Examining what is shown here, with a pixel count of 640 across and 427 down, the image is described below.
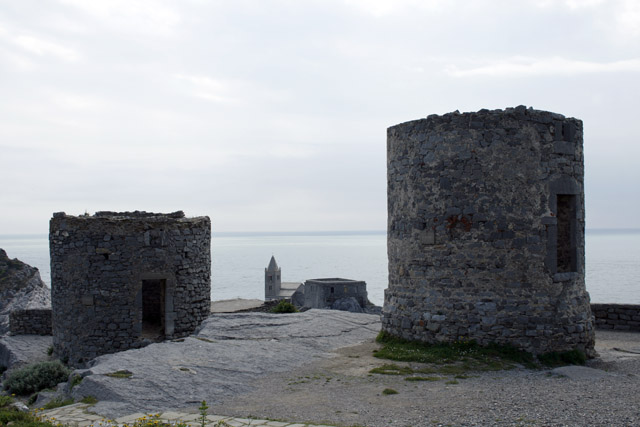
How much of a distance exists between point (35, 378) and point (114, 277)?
11.0 ft

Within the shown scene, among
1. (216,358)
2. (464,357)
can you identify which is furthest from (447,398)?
(216,358)

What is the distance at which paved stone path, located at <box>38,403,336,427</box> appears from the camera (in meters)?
6.50

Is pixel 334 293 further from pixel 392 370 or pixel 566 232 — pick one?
pixel 392 370

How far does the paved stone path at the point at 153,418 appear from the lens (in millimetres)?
6496

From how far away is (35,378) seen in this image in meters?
11.2

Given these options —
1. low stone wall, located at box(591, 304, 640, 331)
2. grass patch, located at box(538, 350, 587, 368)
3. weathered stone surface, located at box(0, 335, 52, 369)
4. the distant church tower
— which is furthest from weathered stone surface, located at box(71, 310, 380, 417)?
the distant church tower

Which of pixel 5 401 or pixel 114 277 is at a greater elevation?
pixel 114 277

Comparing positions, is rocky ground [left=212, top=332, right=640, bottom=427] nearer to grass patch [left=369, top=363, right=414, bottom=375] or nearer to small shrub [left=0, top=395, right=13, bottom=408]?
grass patch [left=369, top=363, right=414, bottom=375]

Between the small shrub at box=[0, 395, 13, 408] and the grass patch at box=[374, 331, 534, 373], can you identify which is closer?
the small shrub at box=[0, 395, 13, 408]

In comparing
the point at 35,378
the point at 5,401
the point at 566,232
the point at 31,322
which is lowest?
the point at 31,322

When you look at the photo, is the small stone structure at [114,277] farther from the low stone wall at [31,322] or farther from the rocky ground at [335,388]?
the low stone wall at [31,322]

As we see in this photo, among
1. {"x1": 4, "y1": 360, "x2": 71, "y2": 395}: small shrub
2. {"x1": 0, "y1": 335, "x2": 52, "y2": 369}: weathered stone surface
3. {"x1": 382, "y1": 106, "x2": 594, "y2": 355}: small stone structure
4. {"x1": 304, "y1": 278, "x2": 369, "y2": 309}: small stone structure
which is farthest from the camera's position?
{"x1": 304, "y1": 278, "x2": 369, "y2": 309}: small stone structure

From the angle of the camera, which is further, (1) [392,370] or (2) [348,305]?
(2) [348,305]

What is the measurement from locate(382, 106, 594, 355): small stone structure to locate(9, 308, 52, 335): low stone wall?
44.3ft
